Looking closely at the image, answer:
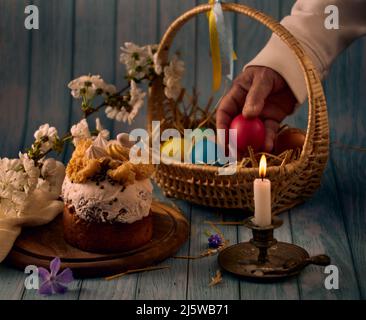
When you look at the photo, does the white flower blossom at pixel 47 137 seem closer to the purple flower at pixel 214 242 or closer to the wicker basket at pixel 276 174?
the wicker basket at pixel 276 174

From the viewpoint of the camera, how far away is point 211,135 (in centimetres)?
231

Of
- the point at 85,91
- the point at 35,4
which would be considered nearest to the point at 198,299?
the point at 85,91

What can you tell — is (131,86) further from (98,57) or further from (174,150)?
(98,57)

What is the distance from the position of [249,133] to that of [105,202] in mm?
557

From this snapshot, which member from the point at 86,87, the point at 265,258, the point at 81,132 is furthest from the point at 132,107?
the point at 265,258

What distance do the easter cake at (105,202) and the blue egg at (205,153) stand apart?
27 centimetres

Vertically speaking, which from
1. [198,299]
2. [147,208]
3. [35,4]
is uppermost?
[35,4]

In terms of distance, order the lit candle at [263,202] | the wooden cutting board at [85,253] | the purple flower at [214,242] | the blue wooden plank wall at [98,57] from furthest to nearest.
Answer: the blue wooden plank wall at [98,57] → the purple flower at [214,242] → the wooden cutting board at [85,253] → the lit candle at [263,202]

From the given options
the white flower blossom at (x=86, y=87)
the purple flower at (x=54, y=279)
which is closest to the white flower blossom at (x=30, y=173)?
the purple flower at (x=54, y=279)

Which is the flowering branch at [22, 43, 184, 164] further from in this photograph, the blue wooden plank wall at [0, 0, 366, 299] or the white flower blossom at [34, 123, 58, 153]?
the blue wooden plank wall at [0, 0, 366, 299]

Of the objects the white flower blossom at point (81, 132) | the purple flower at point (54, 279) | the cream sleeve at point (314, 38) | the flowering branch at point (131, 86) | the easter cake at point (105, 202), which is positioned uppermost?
the cream sleeve at point (314, 38)

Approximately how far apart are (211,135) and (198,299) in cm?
62

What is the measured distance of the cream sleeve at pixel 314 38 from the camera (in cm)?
233

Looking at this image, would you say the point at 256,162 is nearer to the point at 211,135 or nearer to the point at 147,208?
the point at 211,135
